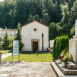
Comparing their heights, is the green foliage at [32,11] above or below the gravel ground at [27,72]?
above

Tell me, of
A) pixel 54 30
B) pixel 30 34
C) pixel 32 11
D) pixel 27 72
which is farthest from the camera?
pixel 32 11

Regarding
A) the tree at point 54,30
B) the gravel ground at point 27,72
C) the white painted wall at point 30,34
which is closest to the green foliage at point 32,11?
the tree at point 54,30

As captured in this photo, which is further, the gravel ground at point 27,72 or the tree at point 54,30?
the tree at point 54,30

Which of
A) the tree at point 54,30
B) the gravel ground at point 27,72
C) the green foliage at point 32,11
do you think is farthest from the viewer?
Answer: the green foliage at point 32,11

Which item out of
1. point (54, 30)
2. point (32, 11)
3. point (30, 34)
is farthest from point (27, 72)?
point (32, 11)

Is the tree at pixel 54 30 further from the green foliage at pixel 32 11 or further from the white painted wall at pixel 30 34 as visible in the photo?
the white painted wall at pixel 30 34

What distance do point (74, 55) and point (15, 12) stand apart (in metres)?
57.6

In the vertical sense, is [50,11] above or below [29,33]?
above

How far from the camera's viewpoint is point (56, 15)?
5703 cm

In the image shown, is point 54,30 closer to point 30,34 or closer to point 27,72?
point 30,34

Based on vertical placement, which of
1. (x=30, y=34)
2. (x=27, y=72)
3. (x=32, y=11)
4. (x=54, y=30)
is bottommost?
(x=27, y=72)

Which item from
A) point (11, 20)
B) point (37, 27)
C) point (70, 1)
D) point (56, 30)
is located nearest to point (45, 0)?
point (70, 1)

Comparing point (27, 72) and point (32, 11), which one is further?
point (32, 11)

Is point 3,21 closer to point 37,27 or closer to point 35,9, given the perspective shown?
point 35,9
